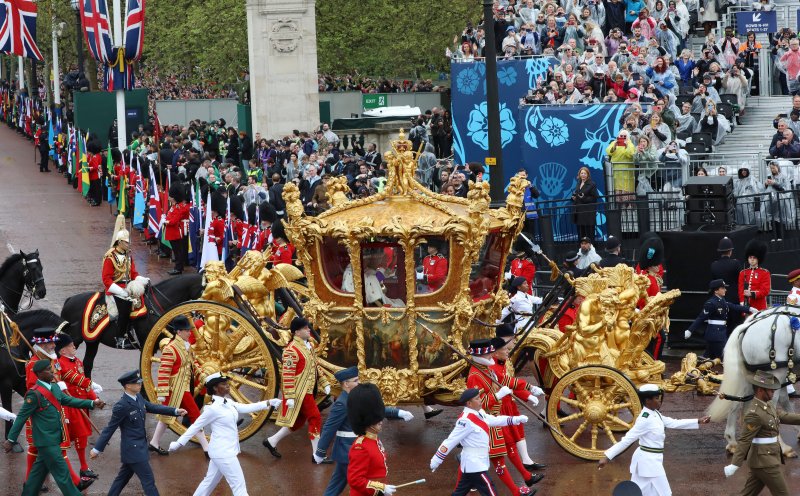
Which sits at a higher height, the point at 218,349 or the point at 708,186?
the point at 708,186

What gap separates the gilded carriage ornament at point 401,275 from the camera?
47.1 feet

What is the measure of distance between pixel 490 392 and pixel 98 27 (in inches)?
Result: 826

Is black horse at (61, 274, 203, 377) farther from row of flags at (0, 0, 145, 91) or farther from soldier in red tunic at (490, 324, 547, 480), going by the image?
row of flags at (0, 0, 145, 91)

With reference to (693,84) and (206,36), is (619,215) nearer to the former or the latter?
(693,84)

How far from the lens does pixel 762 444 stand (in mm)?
12047

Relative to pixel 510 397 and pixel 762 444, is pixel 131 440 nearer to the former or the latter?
pixel 510 397

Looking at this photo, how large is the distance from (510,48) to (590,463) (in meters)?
15.8

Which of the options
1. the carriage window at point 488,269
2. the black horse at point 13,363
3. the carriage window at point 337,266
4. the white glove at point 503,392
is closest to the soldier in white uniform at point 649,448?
the white glove at point 503,392

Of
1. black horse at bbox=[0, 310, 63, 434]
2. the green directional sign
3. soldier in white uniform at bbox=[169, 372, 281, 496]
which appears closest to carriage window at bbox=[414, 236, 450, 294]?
soldier in white uniform at bbox=[169, 372, 281, 496]

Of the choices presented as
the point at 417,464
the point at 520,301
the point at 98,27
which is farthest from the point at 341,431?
the point at 98,27

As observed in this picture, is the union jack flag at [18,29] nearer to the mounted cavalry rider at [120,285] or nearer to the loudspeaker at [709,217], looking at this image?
the mounted cavalry rider at [120,285]

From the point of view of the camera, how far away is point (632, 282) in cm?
1464

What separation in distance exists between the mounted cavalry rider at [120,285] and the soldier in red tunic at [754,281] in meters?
7.00

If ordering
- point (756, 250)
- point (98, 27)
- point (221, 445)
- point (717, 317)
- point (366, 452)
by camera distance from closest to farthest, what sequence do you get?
1. point (366, 452)
2. point (221, 445)
3. point (717, 317)
4. point (756, 250)
5. point (98, 27)
